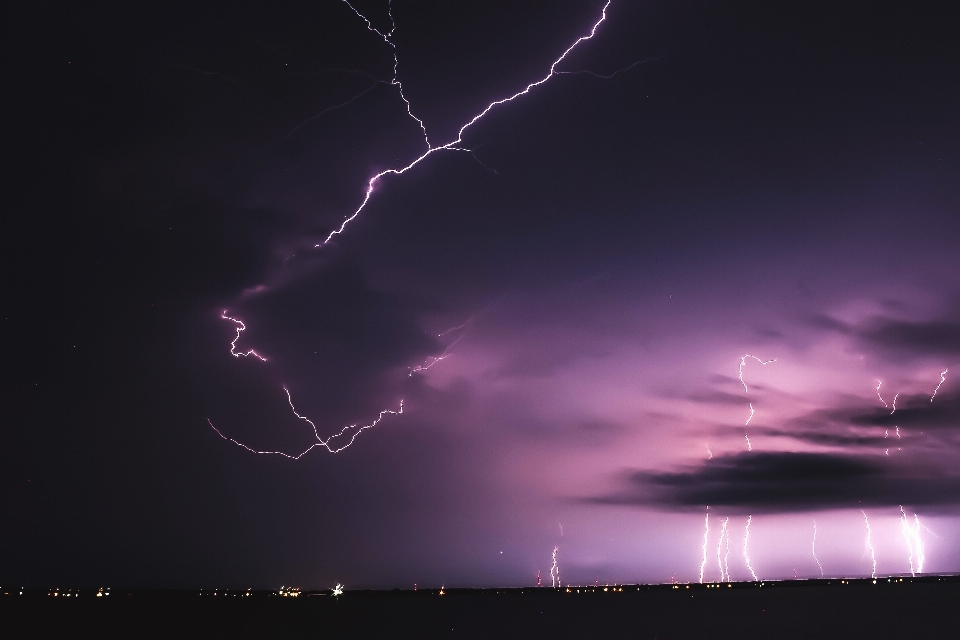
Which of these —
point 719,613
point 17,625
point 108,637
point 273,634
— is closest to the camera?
point 108,637

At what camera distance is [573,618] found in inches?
2404

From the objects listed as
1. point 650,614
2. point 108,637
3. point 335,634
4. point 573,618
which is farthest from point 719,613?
point 108,637

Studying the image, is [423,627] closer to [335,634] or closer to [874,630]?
[335,634]

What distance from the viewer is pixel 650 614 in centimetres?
6359

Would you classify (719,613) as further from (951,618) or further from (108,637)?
(108,637)

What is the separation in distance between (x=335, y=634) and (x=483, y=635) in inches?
357

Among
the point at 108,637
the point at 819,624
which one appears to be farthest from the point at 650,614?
A: the point at 108,637

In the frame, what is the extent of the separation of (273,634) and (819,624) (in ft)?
112

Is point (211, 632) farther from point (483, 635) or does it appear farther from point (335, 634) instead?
point (483, 635)

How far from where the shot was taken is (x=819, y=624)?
48.8 m

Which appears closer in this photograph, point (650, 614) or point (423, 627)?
point (423, 627)

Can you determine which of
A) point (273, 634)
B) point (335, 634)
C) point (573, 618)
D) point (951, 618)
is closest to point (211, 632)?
point (273, 634)

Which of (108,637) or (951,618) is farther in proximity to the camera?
(951,618)

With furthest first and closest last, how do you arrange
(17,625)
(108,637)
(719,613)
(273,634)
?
(719,613), (17,625), (273,634), (108,637)
